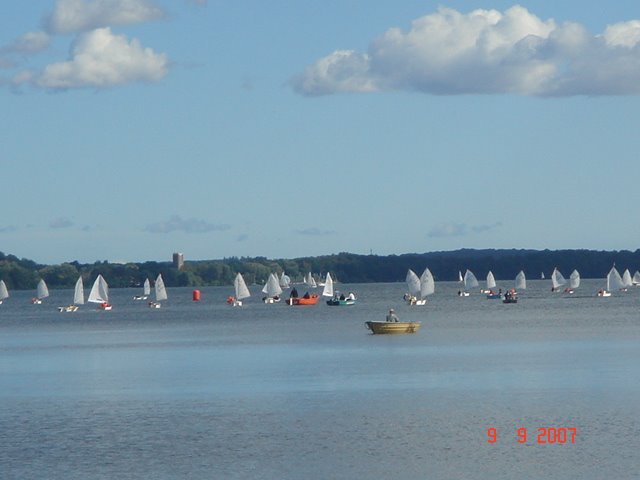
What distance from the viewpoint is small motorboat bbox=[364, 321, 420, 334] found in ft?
379

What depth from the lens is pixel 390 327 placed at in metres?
116

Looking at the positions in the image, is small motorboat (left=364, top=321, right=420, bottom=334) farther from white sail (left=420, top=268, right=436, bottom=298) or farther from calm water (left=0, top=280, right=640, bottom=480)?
white sail (left=420, top=268, right=436, bottom=298)

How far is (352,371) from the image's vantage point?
78.4 meters

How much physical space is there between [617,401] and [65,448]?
23.9 m

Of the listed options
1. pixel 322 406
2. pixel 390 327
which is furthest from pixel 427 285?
pixel 322 406

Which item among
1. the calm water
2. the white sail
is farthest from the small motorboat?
the white sail

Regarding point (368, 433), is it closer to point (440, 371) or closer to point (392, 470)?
point (392, 470)

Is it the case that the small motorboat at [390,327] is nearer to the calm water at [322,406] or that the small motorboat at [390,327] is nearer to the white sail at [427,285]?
the calm water at [322,406]

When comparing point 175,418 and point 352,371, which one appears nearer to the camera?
point 175,418

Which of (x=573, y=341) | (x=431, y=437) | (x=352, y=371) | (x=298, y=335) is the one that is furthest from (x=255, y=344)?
(x=431, y=437)

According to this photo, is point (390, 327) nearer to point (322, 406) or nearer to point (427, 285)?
point (322, 406)

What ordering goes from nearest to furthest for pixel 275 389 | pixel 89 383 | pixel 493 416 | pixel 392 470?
pixel 392 470 → pixel 493 416 → pixel 275 389 → pixel 89 383

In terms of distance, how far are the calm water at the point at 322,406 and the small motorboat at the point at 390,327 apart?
1.44 m

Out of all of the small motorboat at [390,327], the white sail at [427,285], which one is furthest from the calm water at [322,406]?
the white sail at [427,285]
